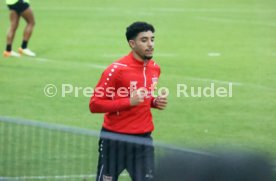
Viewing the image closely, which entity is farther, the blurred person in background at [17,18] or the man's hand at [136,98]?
the blurred person in background at [17,18]

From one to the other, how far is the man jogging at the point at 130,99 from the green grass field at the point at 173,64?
37cm

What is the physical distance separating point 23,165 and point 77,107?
6068 mm

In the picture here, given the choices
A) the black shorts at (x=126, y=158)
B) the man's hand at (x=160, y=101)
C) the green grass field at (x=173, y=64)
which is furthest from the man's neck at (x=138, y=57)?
the green grass field at (x=173, y=64)

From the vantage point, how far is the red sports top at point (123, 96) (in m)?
7.50

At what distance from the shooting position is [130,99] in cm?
738

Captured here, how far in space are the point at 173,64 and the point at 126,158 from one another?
11.2m

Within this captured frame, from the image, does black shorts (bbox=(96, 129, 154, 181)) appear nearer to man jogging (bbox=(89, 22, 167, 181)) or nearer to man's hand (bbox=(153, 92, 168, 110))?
man jogging (bbox=(89, 22, 167, 181))

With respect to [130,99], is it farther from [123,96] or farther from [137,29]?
[137,29]

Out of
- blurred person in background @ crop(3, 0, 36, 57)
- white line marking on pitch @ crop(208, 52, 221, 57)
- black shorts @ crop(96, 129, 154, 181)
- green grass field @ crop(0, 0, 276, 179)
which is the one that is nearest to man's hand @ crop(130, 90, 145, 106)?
black shorts @ crop(96, 129, 154, 181)

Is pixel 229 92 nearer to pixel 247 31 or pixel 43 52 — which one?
pixel 43 52

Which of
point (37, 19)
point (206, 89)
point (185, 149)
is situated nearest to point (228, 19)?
point (37, 19)

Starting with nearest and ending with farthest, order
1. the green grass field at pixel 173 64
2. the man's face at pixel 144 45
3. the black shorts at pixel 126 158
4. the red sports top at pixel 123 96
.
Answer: the black shorts at pixel 126 158 < the red sports top at pixel 123 96 < the man's face at pixel 144 45 < the green grass field at pixel 173 64

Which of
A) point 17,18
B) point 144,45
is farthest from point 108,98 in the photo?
point 17,18

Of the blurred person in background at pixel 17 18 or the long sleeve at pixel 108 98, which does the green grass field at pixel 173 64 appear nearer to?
the blurred person in background at pixel 17 18
